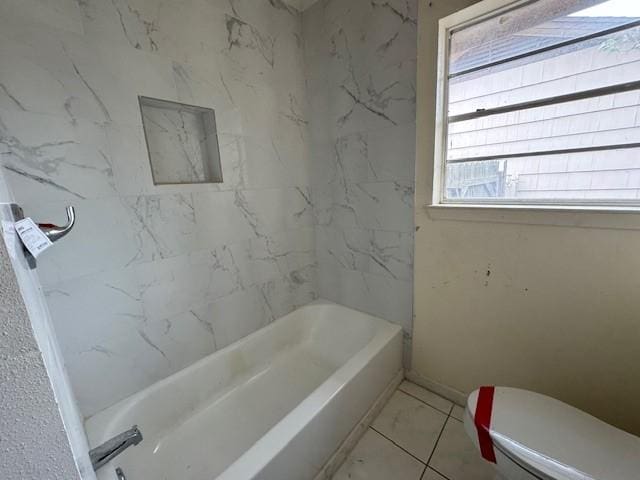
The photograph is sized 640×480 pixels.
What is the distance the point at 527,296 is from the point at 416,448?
914mm

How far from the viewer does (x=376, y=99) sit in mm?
1506

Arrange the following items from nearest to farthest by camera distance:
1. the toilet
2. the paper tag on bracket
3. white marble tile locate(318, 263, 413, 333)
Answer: the paper tag on bracket → the toilet → white marble tile locate(318, 263, 413, 333)

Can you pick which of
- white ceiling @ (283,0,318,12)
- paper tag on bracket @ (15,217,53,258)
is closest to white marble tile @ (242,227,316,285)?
paper tag on bracket @ (15,217,53,258)

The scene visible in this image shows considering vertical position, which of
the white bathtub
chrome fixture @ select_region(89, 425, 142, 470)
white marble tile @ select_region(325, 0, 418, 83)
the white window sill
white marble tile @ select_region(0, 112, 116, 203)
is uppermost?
white marble tile @ select_region(325, 0, 418, 83)

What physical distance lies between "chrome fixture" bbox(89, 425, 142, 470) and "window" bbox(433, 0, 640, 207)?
166 cm

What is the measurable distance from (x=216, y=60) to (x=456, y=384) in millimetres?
2275

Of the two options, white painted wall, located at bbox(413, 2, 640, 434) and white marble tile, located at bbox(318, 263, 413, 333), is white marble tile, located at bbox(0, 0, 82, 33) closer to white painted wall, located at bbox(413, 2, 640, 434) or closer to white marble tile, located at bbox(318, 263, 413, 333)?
white painted wall, located at bbox(413, 2, 640, 434)

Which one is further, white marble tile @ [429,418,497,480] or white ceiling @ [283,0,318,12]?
white ceiling @ [283,0,318,12]

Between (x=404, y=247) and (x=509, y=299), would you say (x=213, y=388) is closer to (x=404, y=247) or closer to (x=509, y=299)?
(x=404, y=247)

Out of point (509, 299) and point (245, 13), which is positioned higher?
point (245, 13)

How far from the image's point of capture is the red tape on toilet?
34.0 inches

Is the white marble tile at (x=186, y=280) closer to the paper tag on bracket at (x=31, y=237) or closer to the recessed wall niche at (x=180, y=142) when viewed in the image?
the recessed wall niche at (x=180, y=142)

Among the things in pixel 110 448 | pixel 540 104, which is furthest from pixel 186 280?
pixel 540 104

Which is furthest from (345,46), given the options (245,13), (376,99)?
(245,13)
